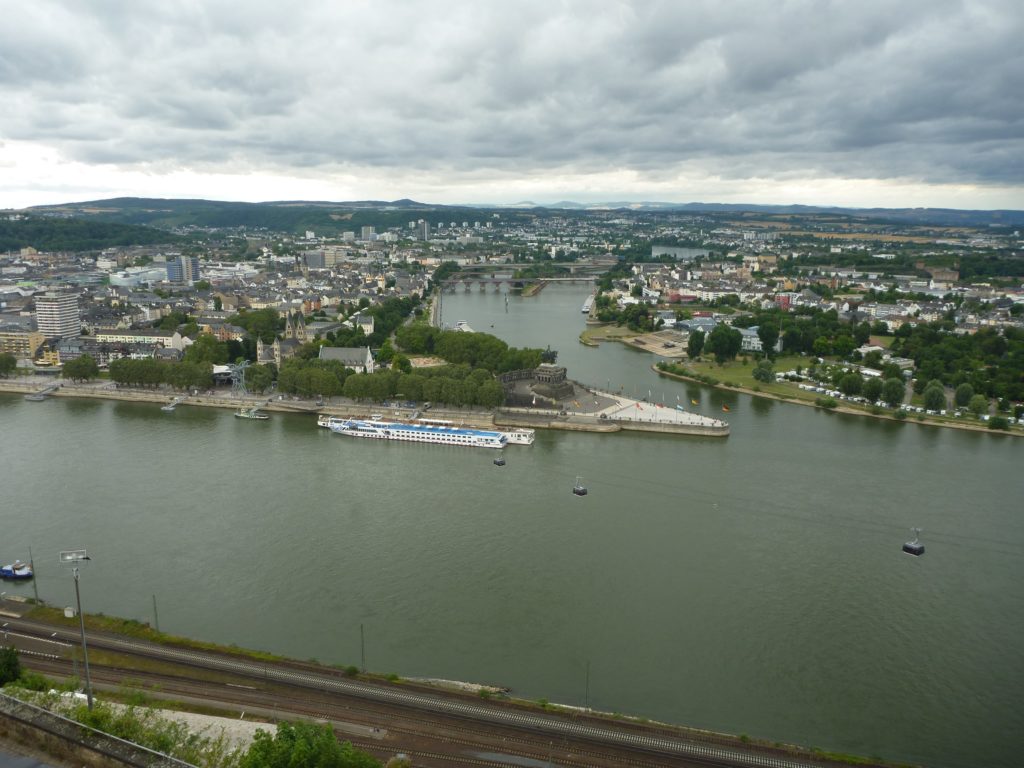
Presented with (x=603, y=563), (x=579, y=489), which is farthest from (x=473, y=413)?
(x=603, y=563)

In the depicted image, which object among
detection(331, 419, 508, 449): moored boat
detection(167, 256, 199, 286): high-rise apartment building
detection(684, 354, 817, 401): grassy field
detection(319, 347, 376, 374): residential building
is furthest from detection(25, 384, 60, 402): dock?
detection(167, 256, 199, 286): high-rise apartment building

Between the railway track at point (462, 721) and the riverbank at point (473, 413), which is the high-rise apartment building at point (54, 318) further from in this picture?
the railway track at point (462, 721)

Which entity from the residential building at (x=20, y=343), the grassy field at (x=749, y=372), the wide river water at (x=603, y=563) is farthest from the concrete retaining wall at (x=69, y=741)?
the residential building at (x=20, y=343)

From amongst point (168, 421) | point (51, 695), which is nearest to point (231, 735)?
point (51, 695)

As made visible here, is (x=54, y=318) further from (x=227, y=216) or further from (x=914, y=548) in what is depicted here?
(x=227, y=216)

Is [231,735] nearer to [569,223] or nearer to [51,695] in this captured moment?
[51,695]

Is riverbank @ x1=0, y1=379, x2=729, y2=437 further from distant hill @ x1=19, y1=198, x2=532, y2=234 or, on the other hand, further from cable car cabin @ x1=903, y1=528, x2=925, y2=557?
distant hill @ x1=19, y1=198, x2=532, y2=234
